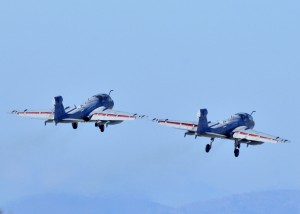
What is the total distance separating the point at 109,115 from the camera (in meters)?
190

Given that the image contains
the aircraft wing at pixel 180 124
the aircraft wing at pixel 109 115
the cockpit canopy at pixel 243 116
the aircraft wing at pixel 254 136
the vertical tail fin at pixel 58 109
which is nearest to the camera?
the aircraft wing at pixel 254 136

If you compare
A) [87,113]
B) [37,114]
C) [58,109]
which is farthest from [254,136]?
[37,114]

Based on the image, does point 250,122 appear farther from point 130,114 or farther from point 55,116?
point 55,116

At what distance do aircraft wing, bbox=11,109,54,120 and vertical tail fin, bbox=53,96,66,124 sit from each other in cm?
285

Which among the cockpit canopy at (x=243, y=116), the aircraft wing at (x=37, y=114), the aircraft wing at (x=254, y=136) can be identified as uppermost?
the cockpit canopy at (x=243, y=116)

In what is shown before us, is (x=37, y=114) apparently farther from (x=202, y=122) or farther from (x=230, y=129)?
(x=230, y=129)

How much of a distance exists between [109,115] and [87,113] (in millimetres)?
3695

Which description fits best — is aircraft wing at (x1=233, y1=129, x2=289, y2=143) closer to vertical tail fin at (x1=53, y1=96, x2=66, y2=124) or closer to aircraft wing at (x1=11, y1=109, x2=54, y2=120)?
vertical tail fin at (x1=53, y1=96, x2=66, y2=124)

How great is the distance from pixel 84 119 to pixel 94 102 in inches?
256

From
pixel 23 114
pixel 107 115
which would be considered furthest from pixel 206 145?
pixel 23 114

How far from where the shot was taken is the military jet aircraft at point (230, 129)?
177m

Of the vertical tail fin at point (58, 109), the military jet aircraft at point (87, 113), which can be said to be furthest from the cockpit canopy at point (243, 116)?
the vertical tail fin at point (58, 109)

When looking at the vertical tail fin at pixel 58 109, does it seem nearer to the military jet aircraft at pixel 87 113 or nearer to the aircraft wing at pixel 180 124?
the military jet aircraft at pixel 87 113

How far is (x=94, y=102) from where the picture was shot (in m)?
195
